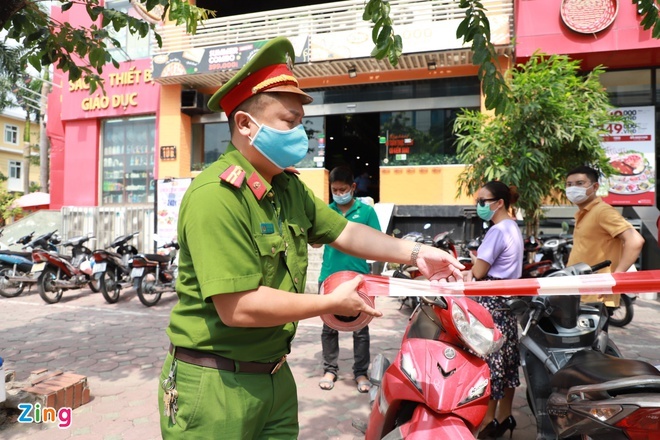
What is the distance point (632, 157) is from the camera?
10.1m

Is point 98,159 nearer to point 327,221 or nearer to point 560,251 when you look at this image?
point 560,251

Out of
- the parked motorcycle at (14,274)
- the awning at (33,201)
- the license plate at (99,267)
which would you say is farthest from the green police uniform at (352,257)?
the awning at (33,201)

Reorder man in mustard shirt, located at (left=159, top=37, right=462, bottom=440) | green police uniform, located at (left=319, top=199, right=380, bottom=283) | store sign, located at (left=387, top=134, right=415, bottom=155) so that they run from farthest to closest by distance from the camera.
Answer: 1. store sign, located at (left=387, top=134, right=415, bottom=155)
2. green police uniform, located at (left=319, top=199, right=380, bottom=283)
3. man in mustard shirt, located at (left=159, top=37, right=462, bottom=440)

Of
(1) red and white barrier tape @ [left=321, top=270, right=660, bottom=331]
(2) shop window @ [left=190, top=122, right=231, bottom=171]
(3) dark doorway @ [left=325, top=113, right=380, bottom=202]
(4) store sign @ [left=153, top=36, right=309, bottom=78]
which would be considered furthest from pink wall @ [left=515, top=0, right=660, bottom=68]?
(1) red and white barrier tape @ [left=321, top=270, right=660, bottom=331]

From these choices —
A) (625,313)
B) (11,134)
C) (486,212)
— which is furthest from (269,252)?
(11,134)

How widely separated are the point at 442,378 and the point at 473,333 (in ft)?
0.77

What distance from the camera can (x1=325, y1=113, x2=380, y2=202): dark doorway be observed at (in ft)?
43.0

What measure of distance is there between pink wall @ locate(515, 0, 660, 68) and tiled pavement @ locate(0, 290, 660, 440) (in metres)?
5.28

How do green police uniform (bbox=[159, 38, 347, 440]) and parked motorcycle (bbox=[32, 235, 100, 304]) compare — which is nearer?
green police uniform (bbox=[159, 38, 347, 440])

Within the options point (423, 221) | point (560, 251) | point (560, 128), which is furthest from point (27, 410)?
point (423, 221)

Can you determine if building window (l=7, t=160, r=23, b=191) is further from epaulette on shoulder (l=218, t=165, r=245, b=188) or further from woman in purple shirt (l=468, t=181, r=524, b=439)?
epaulette on shoulder (l=218, t=165, r=245, b=188)

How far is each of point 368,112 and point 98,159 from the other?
30.0ft

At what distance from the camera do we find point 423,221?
1087 cm

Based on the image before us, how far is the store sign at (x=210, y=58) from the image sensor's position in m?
11.4
